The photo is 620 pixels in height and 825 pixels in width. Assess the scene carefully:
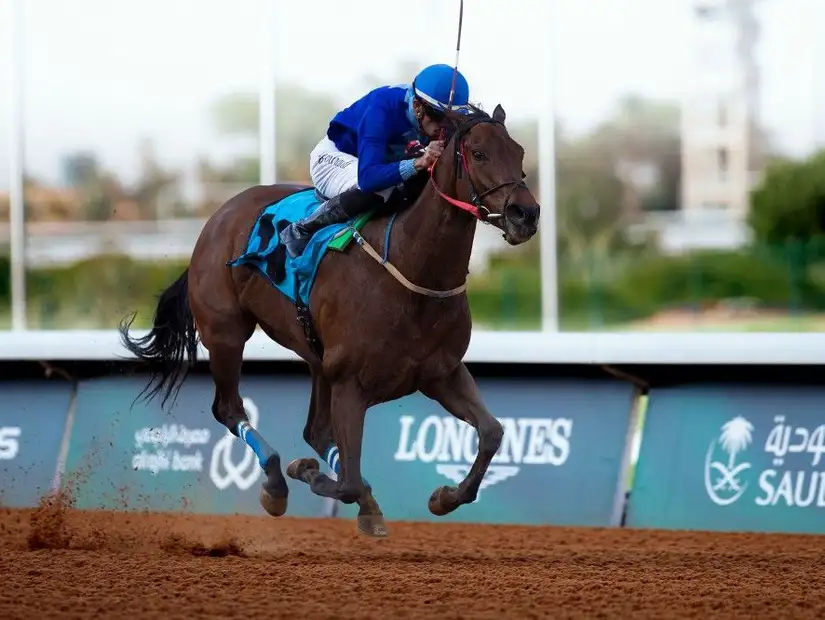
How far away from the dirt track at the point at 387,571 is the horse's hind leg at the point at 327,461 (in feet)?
0.67

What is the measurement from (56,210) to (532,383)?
3214 cm

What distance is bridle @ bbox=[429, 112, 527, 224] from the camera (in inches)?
192

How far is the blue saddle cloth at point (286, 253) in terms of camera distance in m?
5.79

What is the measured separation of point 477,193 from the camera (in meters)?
5.01

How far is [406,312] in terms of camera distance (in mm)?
5402

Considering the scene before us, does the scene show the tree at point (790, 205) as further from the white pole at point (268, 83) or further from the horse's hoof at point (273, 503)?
the horse's hoof at point (273, 503)

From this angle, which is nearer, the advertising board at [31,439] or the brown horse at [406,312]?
the brown horse at [406,312]

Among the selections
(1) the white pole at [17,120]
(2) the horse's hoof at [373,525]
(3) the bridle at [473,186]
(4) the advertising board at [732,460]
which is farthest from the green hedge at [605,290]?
(3) the bridle at [473,186]

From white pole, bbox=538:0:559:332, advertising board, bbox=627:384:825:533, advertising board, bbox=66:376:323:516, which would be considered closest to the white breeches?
advertising board, bbox=66:376:323:516

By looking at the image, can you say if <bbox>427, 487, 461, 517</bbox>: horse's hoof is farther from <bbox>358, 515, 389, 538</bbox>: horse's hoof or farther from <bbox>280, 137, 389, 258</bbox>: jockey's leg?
<bbox>280, 137, 389, 258</bbox>: jockey's leg

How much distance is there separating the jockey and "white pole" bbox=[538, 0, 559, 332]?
22.1ft

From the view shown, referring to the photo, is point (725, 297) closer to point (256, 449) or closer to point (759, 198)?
point (759, 198)

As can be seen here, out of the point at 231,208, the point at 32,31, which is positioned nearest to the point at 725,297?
the point at 231,208

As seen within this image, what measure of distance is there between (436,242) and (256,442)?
1465 millimetres
